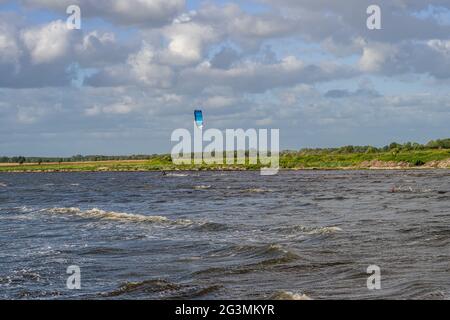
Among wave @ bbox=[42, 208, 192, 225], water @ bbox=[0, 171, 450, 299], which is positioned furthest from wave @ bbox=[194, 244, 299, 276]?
wave @ bbox=[42, 208, 192, 225]

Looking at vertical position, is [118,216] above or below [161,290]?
below

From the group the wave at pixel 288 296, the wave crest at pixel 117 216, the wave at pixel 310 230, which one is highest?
the wave at pixel 288 296

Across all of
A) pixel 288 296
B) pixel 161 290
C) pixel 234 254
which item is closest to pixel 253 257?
pixel 234 254

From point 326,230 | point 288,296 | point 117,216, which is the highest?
point 288,296

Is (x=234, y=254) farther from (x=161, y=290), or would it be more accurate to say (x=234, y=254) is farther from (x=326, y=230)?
(x=326, y=230)

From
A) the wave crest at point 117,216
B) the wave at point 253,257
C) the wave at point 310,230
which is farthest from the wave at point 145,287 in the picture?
the wave crest at point 117,216

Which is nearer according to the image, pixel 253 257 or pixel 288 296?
pixel 288 296

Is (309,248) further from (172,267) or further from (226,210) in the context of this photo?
(226,210)

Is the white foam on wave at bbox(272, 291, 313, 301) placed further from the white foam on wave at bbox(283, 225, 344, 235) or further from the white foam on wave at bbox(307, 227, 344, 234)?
the white foam on wave at bbox(307, 227, 344, 234)

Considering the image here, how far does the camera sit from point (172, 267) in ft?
67.9

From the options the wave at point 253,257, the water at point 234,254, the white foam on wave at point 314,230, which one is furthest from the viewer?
the white foam on wave at point 314,230

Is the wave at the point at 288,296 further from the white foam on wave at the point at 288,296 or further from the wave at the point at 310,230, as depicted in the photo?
the wave at the point at 310,230
